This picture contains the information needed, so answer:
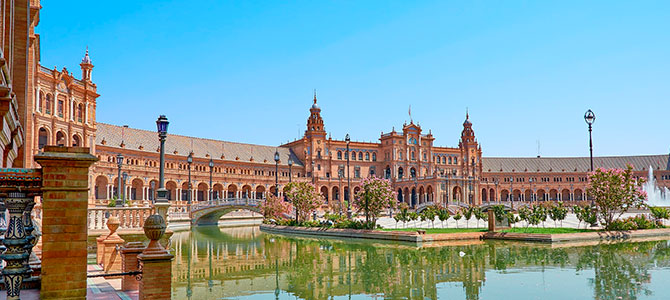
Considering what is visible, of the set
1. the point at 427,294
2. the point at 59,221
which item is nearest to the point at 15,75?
the point at 59,221

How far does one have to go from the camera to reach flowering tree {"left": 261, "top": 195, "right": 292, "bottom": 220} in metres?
48.6

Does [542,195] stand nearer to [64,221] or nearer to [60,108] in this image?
[60,108]

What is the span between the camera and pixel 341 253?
25344 millimetres

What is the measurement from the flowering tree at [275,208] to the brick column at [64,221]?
4193 centimetres

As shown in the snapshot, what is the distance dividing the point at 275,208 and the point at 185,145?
37.5 m

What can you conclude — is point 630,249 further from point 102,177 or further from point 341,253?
point 102,177

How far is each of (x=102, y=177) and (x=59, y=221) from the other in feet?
204

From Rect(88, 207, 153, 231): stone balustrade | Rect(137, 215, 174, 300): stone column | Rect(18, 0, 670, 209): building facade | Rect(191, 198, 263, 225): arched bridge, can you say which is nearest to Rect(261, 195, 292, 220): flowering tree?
Rect(18, 0, 670, 209): building facade

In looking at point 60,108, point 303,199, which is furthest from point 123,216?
point 60,108

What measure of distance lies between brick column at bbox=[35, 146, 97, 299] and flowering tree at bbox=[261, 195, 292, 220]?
138ft

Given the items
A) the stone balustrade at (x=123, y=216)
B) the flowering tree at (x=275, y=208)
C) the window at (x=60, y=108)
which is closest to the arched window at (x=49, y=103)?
the window at (x=60, y=108)

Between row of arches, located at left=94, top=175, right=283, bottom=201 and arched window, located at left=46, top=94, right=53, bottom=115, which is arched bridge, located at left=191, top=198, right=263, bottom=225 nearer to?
row of arches, located at left=94, top=175, right=283, bottom=201

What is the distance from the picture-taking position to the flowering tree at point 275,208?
48.6m

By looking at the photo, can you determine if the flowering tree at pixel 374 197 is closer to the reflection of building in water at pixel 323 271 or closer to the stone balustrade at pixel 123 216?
the reflection of building in water at pixel 323 271
